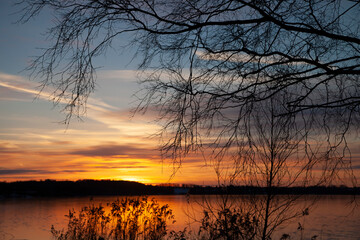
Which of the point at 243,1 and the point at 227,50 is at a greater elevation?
the point at 243,1

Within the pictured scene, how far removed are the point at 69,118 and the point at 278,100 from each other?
216cm

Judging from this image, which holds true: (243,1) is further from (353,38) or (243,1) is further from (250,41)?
(353,38)

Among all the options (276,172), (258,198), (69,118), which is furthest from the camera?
(258,198)

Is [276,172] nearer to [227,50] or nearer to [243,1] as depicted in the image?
[227,50]

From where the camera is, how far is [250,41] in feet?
13.0

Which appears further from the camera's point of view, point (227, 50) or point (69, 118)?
point (227, 50)

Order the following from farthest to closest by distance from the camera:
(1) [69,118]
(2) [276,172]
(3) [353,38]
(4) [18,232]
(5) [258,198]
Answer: (4) [18,232], (5) [258,198], (2) [276,172], (3) [353,38], (1) [69,118]

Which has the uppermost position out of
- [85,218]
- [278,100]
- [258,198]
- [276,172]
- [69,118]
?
[278,100]

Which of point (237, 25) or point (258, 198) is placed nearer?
point (237, 25)

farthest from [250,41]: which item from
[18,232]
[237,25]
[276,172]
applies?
[18,232]

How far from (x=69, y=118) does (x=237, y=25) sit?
1.97 meters

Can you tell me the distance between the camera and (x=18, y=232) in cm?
1781

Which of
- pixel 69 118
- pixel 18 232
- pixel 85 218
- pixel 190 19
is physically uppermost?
pixel 190 19

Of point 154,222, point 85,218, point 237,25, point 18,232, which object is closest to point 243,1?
Result: point 237,25
